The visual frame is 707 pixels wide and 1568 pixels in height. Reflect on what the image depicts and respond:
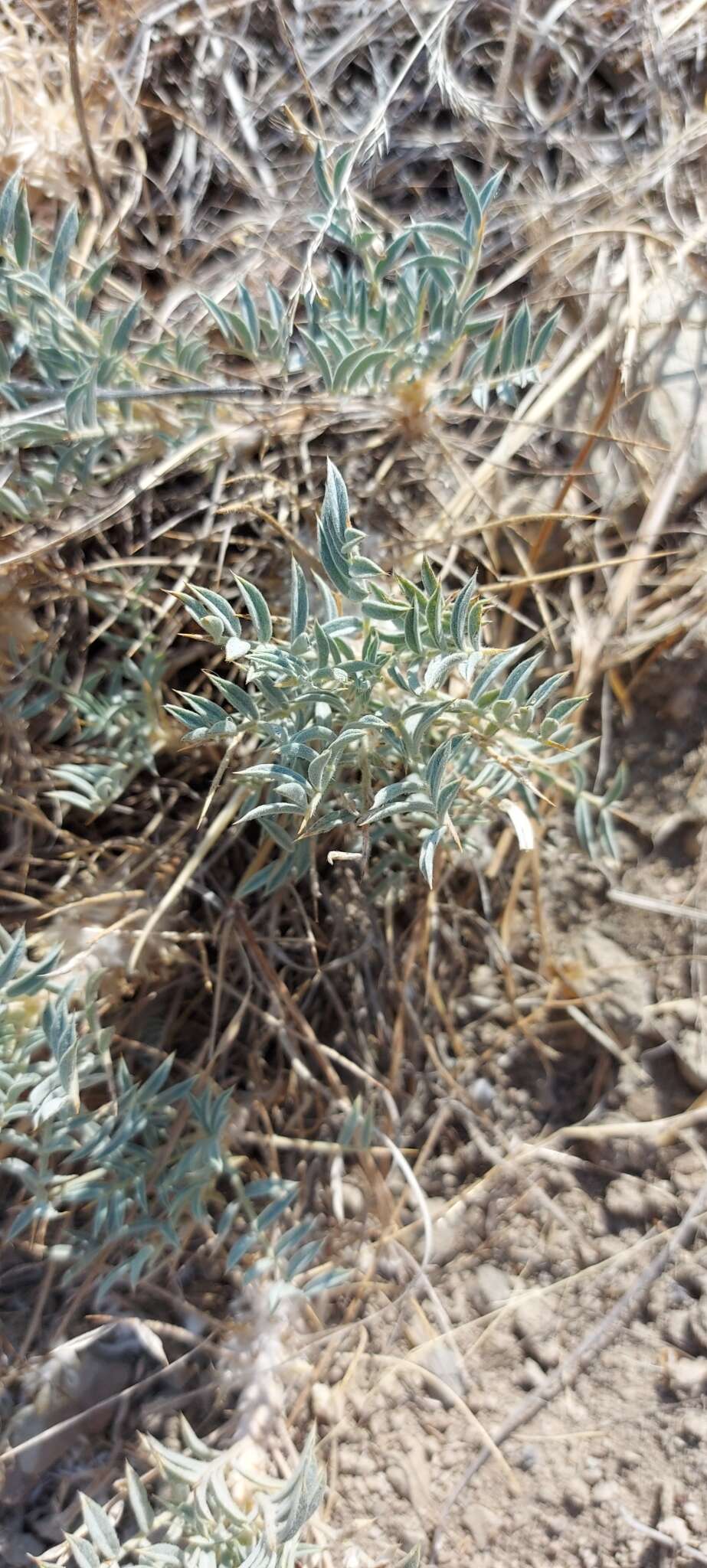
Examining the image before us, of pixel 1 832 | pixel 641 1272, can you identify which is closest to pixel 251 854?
pixel 1 832

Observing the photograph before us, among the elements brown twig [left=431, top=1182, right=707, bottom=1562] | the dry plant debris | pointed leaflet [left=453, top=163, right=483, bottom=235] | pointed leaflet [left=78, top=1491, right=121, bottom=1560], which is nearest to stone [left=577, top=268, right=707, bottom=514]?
the dry plant debris

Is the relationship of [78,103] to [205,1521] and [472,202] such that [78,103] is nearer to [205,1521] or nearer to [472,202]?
[472,202]

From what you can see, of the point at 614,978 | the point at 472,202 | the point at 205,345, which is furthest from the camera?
the point at 614,978

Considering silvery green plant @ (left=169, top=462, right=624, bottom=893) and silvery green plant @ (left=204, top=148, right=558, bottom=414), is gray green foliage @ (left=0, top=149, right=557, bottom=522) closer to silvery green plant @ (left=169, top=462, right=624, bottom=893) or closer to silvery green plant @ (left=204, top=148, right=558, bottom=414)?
silvery green plant @ (left=204, top=148, right=558, bottom=414)

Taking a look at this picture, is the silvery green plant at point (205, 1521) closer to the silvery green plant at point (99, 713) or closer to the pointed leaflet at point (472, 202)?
→ the silvery green plant at point (99, 713)

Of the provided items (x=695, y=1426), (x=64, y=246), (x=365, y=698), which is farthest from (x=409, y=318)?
(x=695, y=1426)

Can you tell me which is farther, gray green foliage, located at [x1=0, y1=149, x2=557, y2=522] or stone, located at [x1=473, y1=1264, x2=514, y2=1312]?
stone, located at [x1=473, y1=1264, x2=514, y2=1312]

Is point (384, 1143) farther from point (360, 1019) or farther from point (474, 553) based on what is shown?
point (474, 553)
